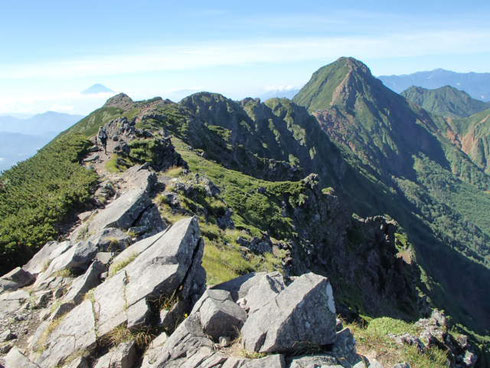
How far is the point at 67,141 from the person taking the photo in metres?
44.4

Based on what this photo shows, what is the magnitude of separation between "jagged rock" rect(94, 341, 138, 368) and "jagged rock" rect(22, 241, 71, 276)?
8.58 meters

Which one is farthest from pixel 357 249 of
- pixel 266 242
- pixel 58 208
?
pixel 58 208

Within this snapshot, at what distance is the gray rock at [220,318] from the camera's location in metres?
10.6

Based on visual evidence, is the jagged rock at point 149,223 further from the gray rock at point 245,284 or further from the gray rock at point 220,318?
the gray rock at point 220,318

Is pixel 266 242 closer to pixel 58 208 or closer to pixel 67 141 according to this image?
pixel 58 208

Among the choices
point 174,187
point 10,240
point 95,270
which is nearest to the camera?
point 95,270

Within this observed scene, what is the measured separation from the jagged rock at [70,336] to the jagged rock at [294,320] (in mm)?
5427

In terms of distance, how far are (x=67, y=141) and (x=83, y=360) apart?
40.3m

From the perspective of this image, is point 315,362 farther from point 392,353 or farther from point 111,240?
point 111,240

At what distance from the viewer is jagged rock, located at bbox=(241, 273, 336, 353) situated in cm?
970

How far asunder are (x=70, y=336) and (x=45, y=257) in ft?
27.2

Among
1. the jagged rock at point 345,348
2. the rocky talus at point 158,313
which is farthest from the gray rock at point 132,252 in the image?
the jagged rock at point 345,348

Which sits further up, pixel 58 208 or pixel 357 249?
pixel 58 208

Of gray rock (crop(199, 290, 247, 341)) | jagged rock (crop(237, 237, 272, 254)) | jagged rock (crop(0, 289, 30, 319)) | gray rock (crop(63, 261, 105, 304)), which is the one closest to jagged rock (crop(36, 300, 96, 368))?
gray rock (crop(63, 261, 105, 304))
